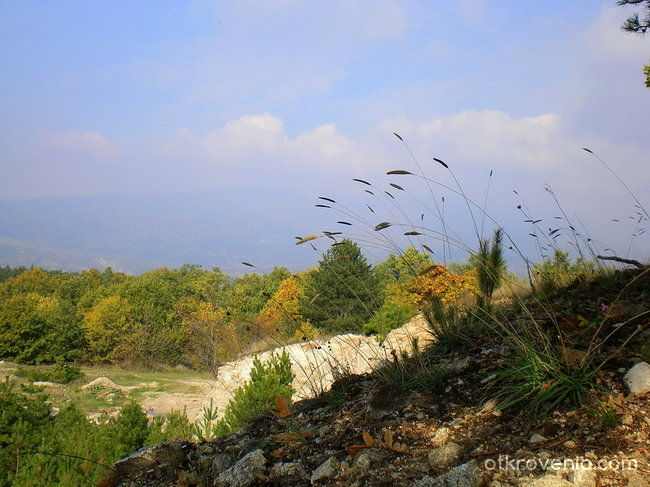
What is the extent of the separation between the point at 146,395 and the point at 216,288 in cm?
3624

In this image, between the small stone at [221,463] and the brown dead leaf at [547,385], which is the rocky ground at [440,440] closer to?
the small stone at [221,463]

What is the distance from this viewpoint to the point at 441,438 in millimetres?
2189

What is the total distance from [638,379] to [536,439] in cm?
58

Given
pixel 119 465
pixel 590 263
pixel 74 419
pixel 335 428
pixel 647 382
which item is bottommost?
pixel 74 419

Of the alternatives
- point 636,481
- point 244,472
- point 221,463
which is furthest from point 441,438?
point 221,463

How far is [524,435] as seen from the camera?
6.70 feet

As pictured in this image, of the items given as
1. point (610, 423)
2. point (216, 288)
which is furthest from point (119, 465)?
point (216, 288)

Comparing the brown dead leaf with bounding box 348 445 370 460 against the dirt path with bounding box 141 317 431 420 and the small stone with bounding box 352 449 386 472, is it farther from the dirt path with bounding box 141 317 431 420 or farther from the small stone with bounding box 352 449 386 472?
the dirt path with bounding box 141 317 431 420

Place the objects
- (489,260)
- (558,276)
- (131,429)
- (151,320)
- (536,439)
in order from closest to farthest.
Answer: (536,439) < (489,260) < (558,276) < (131,429) < (151,320)

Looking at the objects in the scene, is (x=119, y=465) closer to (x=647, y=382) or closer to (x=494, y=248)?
(x=647, y=382)

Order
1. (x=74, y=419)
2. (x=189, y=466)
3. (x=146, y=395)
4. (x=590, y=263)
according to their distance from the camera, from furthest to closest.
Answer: (x=146, y=395) → (x=74, y=419) → (x=590, y=263) → (x=189, y=466)

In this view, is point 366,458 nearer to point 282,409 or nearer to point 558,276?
point 282,409

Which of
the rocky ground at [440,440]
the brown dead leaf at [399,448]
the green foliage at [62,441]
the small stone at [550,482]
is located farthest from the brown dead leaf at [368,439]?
the green foliage at [62,441]

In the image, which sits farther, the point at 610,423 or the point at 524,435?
the point at 524,435
